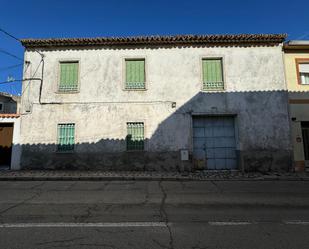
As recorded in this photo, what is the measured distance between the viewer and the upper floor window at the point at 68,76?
43.6 ft

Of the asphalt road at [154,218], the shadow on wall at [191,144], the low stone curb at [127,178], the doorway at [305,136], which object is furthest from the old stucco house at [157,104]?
the asphalt road at [154,218]

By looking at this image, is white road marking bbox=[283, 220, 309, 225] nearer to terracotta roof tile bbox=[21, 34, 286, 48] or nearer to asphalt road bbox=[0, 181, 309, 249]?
asphalt road bbox=[0, 181, 309, 249]

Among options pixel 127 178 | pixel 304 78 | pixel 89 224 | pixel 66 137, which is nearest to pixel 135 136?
pixel 127 178

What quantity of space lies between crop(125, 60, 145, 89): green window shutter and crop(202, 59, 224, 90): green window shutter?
3133mm

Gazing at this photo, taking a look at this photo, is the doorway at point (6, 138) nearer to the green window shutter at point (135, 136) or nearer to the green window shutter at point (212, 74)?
the green window shutter at point (135, 136)

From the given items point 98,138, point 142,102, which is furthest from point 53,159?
point 142,102

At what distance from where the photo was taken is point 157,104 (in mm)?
12914

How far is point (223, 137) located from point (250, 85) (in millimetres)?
2906

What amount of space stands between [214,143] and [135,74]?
529 cm

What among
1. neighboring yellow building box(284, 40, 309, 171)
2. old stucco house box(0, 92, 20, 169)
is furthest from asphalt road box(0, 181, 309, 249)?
neighboring yellow building box(284, 40, 309, 171)

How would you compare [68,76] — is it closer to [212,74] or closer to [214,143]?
[212,74]

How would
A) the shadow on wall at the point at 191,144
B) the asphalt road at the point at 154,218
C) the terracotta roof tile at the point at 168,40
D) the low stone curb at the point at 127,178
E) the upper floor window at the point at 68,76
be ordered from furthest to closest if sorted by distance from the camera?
the upper floor window at the point at 68,76 → the terracotta roof tile at the point at 168,40 → the shadow on wall at the point at 191,144 → the low stone curb at the point at 127,178 → the asphalt road at the point at 154,218

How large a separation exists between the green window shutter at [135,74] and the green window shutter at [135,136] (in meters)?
1.96

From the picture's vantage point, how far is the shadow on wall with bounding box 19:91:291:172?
12602mm
